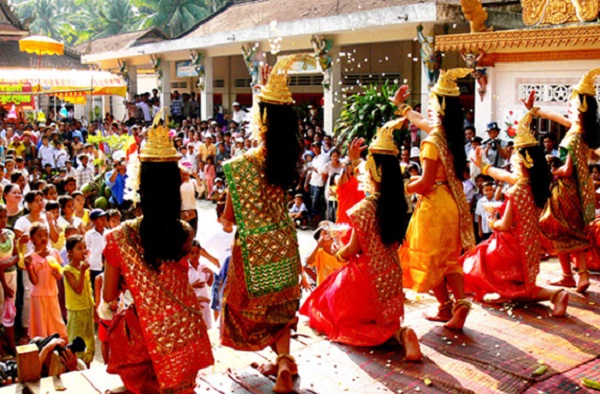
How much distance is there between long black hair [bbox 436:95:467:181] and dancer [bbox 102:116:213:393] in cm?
205

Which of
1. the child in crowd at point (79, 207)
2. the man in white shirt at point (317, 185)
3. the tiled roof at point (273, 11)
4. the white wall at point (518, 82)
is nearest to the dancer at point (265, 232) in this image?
the child in crowd at point (79, 207)

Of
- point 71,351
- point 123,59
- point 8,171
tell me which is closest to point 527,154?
point 71,351

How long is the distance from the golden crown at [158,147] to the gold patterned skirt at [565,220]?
3453 millimetres

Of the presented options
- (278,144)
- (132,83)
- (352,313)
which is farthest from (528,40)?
(132,83)

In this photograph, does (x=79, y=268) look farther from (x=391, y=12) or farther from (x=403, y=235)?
(x=391, y=12)

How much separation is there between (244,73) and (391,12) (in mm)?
11416

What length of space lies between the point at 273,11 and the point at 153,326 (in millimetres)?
15936

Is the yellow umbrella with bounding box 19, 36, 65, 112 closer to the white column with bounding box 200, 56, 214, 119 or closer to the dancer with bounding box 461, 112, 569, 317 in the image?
the white column with bounding box 200, 56, 214, 119

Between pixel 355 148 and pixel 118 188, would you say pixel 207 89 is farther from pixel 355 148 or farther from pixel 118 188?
pixel 355 148

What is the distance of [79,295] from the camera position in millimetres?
5914

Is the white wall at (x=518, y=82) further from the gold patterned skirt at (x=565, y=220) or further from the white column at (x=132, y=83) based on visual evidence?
the white column at (x=132, y=83)

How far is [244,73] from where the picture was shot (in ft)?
73.1

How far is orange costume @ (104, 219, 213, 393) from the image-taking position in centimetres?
348

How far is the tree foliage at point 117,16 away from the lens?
115ft
